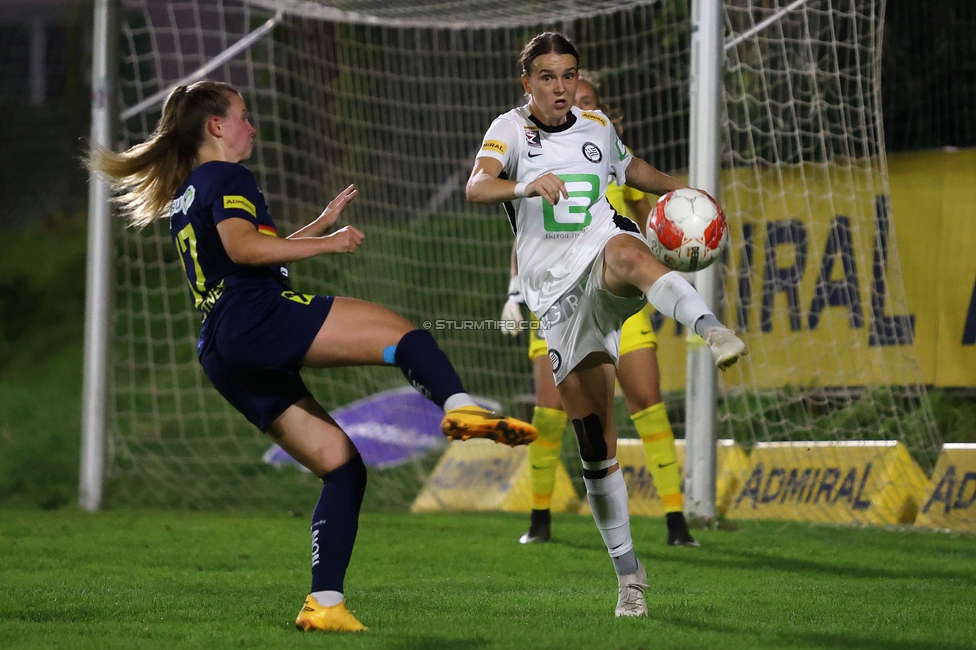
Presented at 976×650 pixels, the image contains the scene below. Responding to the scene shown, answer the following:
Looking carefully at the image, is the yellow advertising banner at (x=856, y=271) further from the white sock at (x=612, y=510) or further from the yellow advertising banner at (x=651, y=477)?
the white sock at (x=612, y=510)

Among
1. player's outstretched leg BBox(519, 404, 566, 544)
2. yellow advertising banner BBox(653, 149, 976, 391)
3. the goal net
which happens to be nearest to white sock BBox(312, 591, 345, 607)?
player's outstretched leg BBox(519, 404, 566, 544)

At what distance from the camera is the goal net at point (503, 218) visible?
323 inches

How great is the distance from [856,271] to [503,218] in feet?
16.1

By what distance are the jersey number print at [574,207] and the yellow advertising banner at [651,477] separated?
3809mm

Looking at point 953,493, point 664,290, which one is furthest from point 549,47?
point 953,493

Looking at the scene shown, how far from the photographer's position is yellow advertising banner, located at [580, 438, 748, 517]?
8211 mm

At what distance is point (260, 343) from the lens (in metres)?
3.52

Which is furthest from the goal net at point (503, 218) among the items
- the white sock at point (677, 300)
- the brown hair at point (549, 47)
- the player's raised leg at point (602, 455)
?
the white sock at point (677, 300)

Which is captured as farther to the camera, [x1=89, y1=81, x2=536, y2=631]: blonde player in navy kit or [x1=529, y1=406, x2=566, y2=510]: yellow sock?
[x1=529, y1=406, x2=566, y2=510]: yellow sock

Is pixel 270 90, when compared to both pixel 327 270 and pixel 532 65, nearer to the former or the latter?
pixel 327 270

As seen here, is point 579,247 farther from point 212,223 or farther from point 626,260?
point 212,223

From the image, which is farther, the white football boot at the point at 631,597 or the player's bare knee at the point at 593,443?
the player's bare knee at the point at 593,443

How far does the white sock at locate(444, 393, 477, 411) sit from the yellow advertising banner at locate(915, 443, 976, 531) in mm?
4855

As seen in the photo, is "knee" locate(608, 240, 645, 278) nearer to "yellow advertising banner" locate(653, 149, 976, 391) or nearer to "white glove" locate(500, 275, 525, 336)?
"white glove" locate(500, 275, 525, 336)
